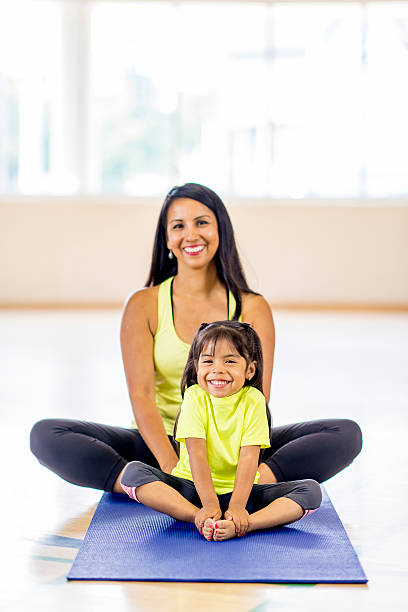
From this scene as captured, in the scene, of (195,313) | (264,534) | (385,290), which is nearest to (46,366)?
(195,313)

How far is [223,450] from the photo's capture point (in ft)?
5.82

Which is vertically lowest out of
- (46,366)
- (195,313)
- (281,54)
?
(46,366)

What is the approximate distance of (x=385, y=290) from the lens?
706cm

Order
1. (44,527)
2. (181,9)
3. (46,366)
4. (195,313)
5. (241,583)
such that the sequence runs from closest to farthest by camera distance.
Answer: (241,583) → (44,527) → (195,313) → (46,366) → (181,9)

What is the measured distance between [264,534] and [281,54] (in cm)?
582

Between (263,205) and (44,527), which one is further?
(263,205)

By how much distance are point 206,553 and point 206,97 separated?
580 centimetres

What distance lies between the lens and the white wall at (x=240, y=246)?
6930 mm

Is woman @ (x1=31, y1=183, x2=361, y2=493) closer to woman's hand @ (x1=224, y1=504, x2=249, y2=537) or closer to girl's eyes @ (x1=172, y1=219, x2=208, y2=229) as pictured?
girl's eyes @ (x1=172, y1=219, x2=208, y2=229)

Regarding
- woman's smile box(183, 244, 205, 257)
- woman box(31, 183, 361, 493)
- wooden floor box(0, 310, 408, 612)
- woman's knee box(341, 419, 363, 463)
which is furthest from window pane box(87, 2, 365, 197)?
woman's knee box(341, 419, 363, 463)

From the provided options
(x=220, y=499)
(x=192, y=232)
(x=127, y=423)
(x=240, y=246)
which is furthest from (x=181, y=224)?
(x=240, y=246)

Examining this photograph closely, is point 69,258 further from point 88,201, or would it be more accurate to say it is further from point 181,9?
point 181,9

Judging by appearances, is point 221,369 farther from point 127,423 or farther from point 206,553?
point 127,423

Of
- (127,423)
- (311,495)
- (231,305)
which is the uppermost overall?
(231,305)
